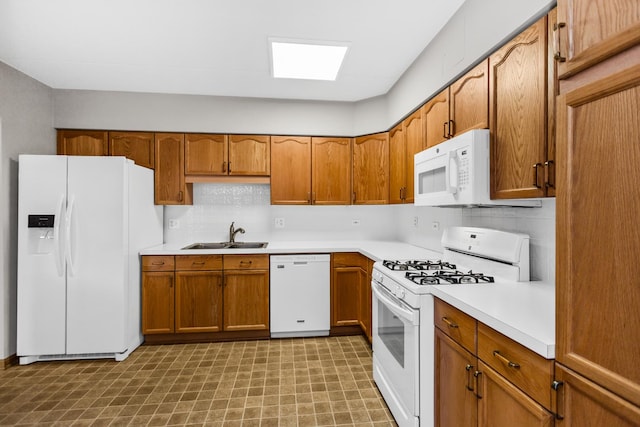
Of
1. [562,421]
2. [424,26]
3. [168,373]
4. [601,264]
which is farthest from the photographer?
[168,373]

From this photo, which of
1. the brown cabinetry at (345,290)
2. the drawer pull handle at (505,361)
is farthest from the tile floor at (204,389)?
the drawer pull handle at (505,361)

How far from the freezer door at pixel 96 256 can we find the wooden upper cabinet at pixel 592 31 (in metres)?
2.95

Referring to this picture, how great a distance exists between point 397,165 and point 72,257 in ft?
9.53

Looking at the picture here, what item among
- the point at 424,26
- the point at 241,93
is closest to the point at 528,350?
the point at 424,26

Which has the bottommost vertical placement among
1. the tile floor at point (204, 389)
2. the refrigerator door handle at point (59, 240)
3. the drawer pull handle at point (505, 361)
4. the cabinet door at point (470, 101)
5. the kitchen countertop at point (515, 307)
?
the tile floor at point (204, 389)

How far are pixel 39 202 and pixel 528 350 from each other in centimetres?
339

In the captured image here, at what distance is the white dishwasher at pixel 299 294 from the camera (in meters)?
3.21

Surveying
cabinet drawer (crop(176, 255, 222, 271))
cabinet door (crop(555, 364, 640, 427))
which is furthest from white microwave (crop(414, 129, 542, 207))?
cabinet drawer (crop(176, 255, 222, 271))

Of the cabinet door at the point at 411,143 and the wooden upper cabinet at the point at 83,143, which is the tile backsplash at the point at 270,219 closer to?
the cabinet door at the point at 411,143

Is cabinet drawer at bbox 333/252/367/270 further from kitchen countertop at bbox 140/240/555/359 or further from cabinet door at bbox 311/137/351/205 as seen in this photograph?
kitchen countertop at bbox 140/240/555/359

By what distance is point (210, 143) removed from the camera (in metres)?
3.49

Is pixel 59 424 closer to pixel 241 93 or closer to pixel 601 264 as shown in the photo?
pixel 601 264

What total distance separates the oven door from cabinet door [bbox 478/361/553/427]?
0.41 m

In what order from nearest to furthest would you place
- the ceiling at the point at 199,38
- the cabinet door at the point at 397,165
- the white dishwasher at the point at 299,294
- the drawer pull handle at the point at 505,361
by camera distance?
the drawer pull handle at the point at 505,361 → the ceiling at the point at 199,38 → the cabinet door at the point at 397,165 → the white dishwasher at the point at 299,294
